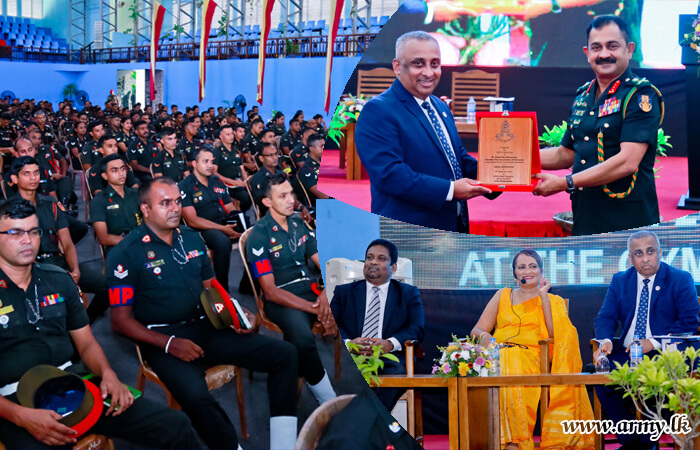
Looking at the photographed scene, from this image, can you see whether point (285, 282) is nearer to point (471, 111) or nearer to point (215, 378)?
point (215, 378)

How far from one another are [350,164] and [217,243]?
382cm

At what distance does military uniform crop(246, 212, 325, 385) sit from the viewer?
2.54 metres

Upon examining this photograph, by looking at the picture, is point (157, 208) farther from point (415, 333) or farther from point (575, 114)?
point (575, 114)

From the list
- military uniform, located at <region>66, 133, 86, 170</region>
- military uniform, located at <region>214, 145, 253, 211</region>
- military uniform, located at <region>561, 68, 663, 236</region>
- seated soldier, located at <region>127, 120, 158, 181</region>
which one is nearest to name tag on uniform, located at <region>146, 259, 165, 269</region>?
military uniform, located at <region>561, 68, 663, 236</region>

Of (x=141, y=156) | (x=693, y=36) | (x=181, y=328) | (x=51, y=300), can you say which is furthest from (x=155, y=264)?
(x=141, y=156)

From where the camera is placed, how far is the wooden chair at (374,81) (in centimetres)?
108

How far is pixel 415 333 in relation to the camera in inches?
46.5

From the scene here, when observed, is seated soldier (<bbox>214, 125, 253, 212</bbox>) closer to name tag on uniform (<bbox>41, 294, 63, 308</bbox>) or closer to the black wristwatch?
name tag on uniform (<bbox>41, 294, 63, 308</bbox>)

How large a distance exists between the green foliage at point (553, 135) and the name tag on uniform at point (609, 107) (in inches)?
2.2

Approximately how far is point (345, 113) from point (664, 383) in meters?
0.61

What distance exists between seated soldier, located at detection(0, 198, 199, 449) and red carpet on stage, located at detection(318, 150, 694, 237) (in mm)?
1656

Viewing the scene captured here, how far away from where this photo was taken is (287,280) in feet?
8.61

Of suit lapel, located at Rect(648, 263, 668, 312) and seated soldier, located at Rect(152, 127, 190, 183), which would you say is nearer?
suit lapel, located at Rect(648, 263, 668, 312)

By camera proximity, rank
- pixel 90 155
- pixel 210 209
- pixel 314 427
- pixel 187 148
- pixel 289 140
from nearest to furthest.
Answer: pixel 314 427
pixel 210 209
pixel 90 155
pixel 187 148
pixel 289 140
